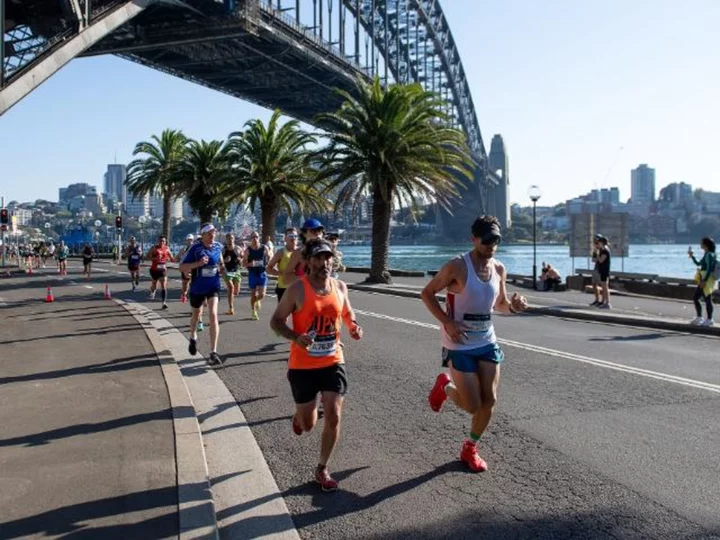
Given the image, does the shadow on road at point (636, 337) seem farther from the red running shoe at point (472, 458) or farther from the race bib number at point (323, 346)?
the race bib number at point (323, 346)

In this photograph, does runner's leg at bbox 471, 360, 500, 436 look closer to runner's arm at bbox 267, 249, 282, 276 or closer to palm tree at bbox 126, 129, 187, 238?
runner's arm at bbox 267, 249, 282, 276

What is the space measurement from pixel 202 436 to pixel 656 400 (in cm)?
431

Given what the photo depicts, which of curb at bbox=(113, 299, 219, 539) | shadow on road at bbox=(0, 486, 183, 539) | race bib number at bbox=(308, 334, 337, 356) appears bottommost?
shadow on road at bbox=(0, 486, 183, 539)

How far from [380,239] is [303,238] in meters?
20.9

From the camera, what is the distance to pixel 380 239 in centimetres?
2800

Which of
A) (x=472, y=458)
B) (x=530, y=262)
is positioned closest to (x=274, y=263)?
(x=472, y=458)

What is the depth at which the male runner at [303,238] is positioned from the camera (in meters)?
6.94

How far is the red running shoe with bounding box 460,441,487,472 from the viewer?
4953 millimetres

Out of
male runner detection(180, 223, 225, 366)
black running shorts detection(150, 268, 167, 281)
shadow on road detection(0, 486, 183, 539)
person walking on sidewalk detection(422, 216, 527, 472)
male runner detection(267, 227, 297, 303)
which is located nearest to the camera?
shadow on road detection(0, 486, 183, 539)

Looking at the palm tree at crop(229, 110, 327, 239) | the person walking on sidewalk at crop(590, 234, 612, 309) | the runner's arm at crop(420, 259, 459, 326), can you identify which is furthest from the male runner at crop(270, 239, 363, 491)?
the palm tree at crop(229, 110, 327, 239)

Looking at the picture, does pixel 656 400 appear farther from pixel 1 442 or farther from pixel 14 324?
pixel 14 324

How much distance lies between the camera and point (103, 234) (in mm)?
165000

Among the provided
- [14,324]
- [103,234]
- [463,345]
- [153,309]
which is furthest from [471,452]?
[103,234]

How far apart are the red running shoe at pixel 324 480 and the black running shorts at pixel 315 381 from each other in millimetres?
452
